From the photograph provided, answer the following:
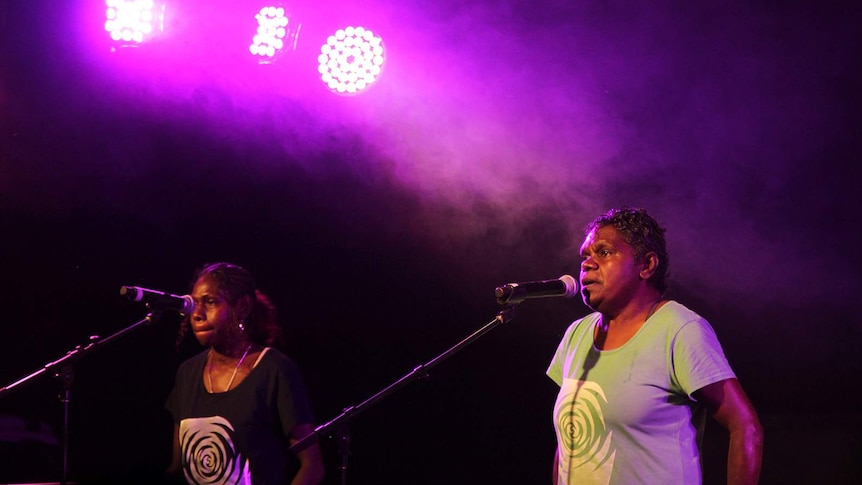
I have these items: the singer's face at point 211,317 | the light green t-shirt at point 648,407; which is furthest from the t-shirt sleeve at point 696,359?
the singer's face at point 211,317

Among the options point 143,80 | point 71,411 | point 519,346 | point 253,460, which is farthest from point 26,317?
point 519,346

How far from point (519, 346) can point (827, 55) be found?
2.45m

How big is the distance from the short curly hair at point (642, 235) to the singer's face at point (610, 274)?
3cm

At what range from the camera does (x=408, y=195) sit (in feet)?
17.5

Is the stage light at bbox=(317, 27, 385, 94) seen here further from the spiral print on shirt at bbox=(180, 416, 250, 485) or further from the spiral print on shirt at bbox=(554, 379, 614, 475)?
the spiral print on shirt at bbox=(554, 379, 614, 475)

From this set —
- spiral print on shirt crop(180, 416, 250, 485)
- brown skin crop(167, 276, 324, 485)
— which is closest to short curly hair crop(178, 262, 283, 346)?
brown skin crop(167, 276, 324, 485)

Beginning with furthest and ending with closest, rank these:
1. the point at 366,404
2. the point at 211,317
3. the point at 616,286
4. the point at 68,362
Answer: the point at 211,317, the point at 68,362, the point at 366,404, the point at 616,286

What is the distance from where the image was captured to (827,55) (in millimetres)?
4484

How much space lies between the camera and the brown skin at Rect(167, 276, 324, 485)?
3.70m

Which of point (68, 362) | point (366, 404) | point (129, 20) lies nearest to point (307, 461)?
point (366, 404)

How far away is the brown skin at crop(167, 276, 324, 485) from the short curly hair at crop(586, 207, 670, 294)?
163 centimetres

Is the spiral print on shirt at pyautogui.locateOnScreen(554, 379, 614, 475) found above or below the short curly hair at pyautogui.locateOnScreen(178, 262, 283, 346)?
below

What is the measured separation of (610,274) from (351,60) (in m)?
2.69

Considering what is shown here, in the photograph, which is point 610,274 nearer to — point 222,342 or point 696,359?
point 696,359
